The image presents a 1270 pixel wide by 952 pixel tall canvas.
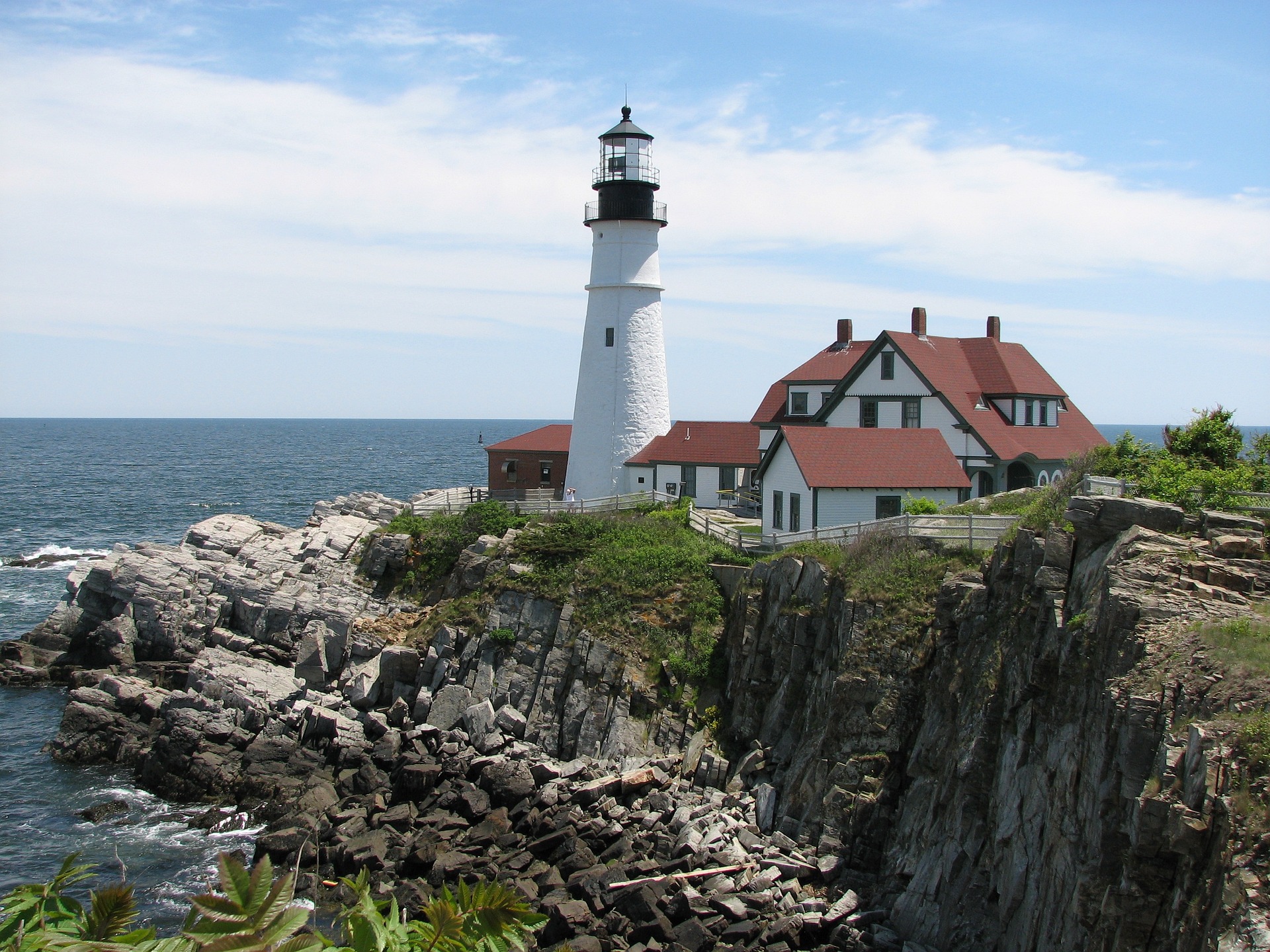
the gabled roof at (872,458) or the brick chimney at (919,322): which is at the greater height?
the brick chimney at (919,322)

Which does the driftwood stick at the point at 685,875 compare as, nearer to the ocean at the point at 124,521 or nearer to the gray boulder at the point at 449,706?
the ocean at the point at 124,521

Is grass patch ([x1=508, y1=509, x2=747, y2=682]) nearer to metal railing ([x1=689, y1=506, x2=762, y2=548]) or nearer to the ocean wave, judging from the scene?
metal railing ([x1=689, y1=506, x2=762, y2=548])

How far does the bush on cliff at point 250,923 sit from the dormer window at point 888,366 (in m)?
29.0

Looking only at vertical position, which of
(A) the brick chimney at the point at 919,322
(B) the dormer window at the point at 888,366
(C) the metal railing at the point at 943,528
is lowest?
(C) the metal railing at the point at 943,528

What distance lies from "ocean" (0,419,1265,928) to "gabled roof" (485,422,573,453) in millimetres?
17933

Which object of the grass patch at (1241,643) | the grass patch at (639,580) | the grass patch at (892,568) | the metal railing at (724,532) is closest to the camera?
the grass patch at (1241,643)

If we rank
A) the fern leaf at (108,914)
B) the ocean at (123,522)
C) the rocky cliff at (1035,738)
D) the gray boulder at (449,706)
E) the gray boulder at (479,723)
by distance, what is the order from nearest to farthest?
the fern leaf at (108,914) < the rocky cliff at (1035,738) < the ocean at (123,522) < the gray boulder at (479,723) < the gray boulder at (449,706)

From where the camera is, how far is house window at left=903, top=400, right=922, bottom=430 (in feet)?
109

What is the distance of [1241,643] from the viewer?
12.7m

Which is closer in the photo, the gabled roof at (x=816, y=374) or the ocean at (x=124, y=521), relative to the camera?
the ocean at (x=124, y=521)

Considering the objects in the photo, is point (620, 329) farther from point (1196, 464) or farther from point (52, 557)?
point (52, 557)

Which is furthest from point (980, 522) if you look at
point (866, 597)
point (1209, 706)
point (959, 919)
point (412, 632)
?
point (412, 632)

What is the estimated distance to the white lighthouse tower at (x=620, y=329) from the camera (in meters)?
36.6

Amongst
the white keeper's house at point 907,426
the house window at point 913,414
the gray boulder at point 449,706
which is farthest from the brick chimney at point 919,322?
the gray boulder at point 449,706
